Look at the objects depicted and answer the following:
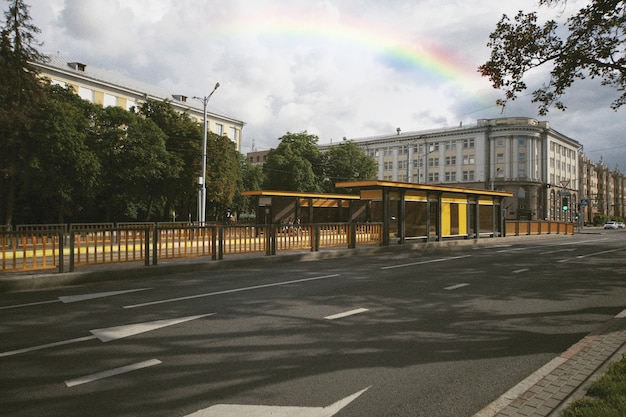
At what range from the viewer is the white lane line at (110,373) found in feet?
13.5

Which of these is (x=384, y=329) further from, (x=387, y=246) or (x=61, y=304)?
(x=387, y=246)

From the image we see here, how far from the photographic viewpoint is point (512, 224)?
32500 mm

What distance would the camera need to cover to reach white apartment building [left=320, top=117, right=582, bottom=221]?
75.9 meters

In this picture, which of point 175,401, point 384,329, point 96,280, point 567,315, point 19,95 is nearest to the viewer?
point 175,401

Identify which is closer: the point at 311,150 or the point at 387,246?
the point at 387,246

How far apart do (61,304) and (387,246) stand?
14.3m

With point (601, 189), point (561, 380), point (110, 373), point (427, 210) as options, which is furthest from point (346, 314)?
point (601, 189)

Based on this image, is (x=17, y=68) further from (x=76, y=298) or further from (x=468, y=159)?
(x=468, y=159)

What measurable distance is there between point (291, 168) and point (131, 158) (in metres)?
23.9

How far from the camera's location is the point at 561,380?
4.12 metres

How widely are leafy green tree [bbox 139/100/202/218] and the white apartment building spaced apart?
42105 mm

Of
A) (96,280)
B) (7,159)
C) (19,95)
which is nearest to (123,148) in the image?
(7,159)

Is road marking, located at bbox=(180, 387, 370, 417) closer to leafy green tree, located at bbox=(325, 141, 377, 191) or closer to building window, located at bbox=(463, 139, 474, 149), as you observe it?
leafy green tree, located at bbox=(325, 141, 377, 191)

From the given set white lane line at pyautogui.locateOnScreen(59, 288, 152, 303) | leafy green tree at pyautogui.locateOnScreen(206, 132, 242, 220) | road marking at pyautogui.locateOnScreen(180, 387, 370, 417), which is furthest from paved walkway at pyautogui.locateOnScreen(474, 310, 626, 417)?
leafy green tree at pyautogui.locateOnScreen(206, 132, 242, 220)
